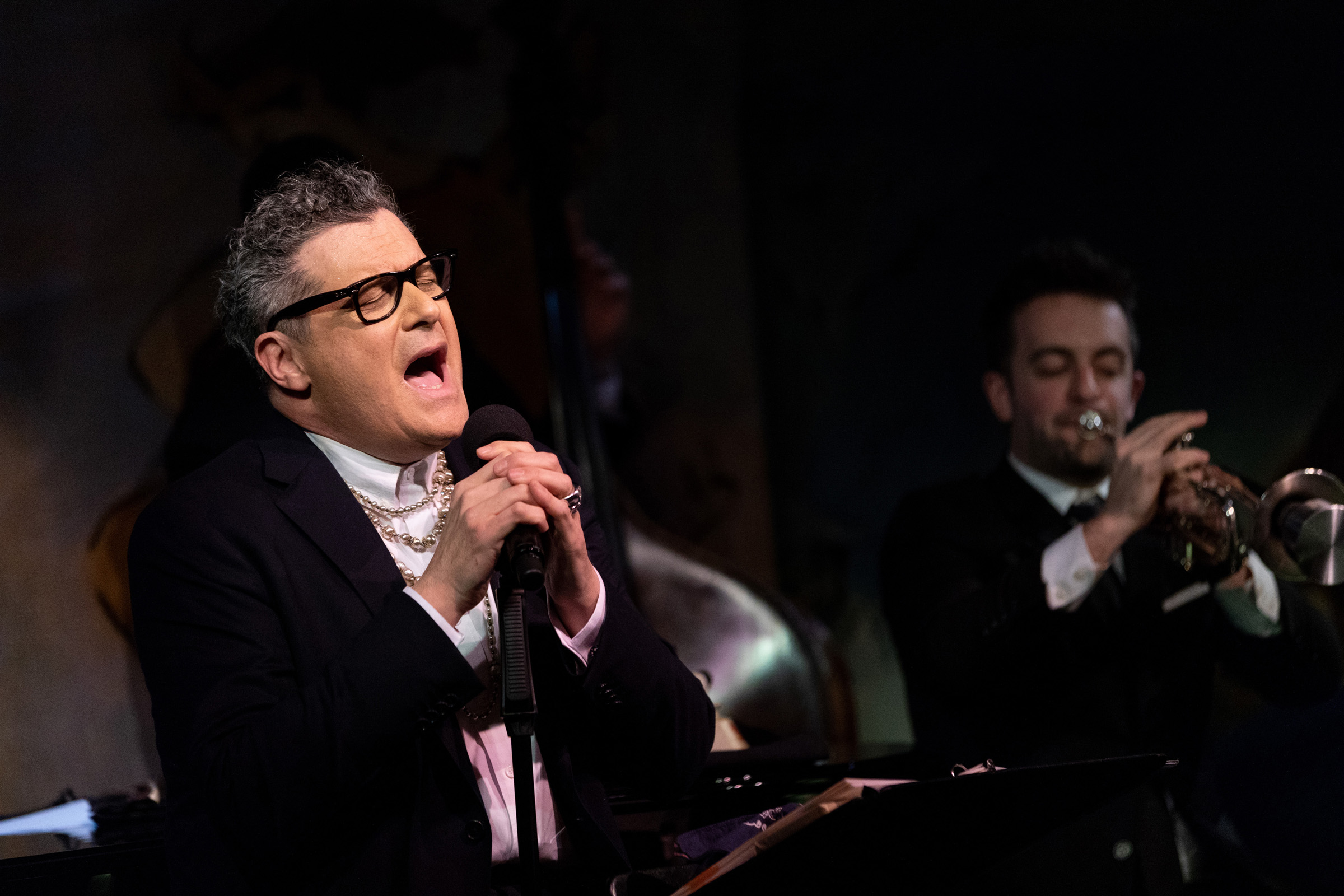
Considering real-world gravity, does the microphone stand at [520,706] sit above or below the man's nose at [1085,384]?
below

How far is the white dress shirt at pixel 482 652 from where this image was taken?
69.3 inches

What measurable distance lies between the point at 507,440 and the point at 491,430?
27 millimetres

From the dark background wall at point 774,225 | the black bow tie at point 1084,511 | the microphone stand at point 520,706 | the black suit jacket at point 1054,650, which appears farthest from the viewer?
the black bow tie at point 1084,511

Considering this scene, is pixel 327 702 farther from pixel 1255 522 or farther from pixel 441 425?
pixel 1255 522

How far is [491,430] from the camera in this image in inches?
64.7

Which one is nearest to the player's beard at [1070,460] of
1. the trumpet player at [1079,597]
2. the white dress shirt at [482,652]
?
the trumpet player at [1079,597]

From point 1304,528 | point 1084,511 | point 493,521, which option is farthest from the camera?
point 1084,511

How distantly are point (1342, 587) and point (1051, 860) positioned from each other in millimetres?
1812

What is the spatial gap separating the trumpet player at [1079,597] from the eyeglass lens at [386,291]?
4.82 ft

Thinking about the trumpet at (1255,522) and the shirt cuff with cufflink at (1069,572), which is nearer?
the trumpet at (1255,522)

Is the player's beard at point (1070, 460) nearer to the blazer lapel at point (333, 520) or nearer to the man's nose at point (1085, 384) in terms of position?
the man's nose at point (1085, 384)

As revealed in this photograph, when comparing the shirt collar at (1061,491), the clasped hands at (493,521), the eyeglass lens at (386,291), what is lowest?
the clasped hands at (493,521)

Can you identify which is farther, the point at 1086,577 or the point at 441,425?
the point at 1086,577

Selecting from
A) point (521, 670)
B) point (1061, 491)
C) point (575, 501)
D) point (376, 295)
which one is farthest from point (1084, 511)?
point (521, 670)
